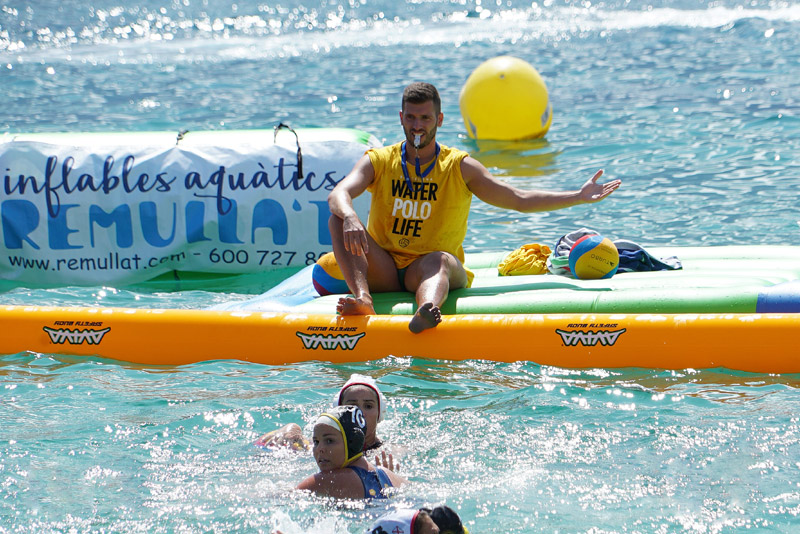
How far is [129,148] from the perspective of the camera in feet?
21.2

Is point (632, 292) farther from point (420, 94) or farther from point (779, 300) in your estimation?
point (420, 94)

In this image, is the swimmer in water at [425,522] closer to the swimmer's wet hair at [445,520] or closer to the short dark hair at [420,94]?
the swimmer's wet hair at [445,520]

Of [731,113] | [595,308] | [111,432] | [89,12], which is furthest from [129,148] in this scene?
[89,12]

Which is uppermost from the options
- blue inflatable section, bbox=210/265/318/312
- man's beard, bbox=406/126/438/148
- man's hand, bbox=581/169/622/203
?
man's beard, bbox=406/126/438/148

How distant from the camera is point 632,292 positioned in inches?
181

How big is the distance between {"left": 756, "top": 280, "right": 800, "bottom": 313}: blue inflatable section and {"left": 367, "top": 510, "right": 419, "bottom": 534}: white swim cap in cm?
252

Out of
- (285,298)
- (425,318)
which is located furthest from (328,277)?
(425,318)

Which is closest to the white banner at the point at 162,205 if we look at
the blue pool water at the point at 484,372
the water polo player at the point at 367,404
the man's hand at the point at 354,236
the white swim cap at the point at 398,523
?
the blue pool water at the point at 484,372

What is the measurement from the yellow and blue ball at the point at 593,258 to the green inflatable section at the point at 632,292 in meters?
0.06

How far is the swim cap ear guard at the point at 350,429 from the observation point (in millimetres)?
3220

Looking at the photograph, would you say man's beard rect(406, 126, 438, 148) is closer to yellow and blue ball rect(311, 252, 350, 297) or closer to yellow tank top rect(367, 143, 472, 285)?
yellow tank top rect(367, 143, 472, 285)

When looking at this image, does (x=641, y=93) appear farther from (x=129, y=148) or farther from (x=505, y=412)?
(x=505, y=412)

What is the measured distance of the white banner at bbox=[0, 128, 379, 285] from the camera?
20.8 ft

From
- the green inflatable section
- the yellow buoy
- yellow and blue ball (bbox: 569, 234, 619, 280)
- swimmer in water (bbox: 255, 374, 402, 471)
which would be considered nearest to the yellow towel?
the green inflatable section
